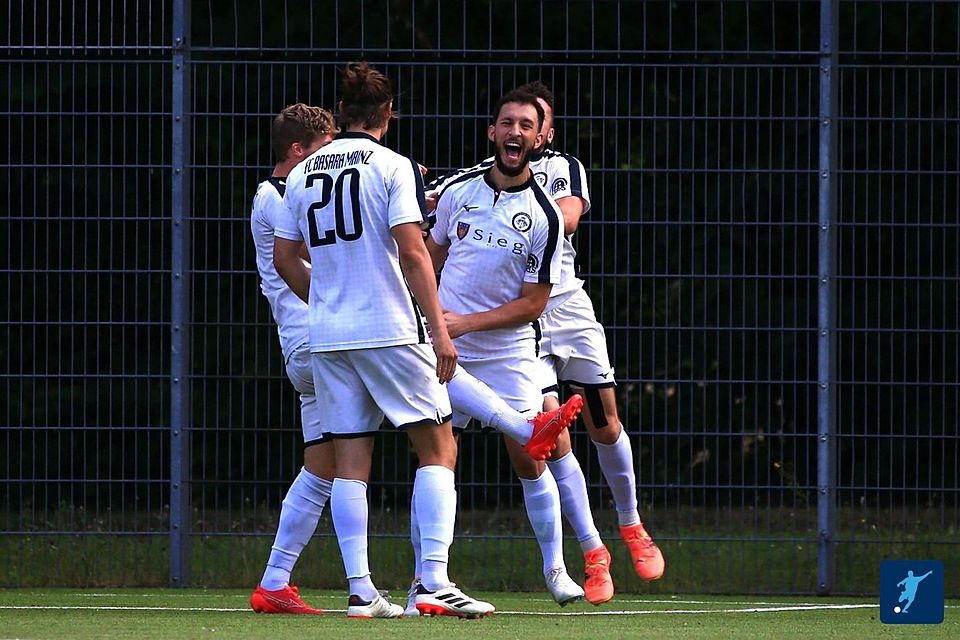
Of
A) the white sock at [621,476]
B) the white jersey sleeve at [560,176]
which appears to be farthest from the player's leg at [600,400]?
the white jersey sleeve at [560,176]

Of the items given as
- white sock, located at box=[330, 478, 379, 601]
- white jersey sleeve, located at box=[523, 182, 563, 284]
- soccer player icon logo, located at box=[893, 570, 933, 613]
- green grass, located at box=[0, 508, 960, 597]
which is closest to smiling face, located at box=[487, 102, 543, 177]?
white jersey sleeve, located at box=[523, 182, 563, 284]

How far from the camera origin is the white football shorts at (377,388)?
20.1 ft

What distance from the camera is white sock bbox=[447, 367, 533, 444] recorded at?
6.63 meters

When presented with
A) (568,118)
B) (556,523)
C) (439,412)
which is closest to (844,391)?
(568,118)

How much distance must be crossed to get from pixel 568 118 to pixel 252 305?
5.56 ft

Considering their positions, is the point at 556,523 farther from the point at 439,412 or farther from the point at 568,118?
the point at 568,118

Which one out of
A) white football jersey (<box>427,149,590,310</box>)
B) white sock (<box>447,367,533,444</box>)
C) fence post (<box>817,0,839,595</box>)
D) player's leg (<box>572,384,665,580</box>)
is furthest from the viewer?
fence post (<box>817,0,839,595</box>)

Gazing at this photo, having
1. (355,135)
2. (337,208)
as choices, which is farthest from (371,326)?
(355,135)

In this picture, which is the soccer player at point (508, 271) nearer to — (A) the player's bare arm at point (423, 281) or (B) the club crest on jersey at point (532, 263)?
(B) the club crest on jersey at point (532, 263)

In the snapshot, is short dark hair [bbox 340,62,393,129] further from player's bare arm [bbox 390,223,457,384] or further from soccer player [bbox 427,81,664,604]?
soccer player [bbox 427,81,664,604]

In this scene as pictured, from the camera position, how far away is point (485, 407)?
262 inches

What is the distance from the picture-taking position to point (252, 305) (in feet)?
29.1

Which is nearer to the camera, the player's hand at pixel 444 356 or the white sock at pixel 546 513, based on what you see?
the player's hand at pixel 444 356

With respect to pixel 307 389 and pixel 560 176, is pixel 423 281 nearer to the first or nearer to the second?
pixel 307 389
